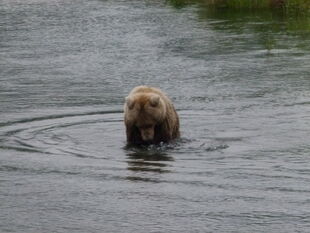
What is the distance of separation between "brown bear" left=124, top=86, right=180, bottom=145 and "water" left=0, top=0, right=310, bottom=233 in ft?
0.79

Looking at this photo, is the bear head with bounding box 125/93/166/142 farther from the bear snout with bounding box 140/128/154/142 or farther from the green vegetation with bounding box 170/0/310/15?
the green vegetation with bounding box 170/0/310/15

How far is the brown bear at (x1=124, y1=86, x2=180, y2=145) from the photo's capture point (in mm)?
14412

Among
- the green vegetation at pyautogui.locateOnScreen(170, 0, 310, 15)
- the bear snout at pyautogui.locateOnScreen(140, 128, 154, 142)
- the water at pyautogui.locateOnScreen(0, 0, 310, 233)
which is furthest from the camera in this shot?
the green vegetation at pyautogui.locateOnScreen(170, 0, 310, 15)

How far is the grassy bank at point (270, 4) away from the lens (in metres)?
35.6

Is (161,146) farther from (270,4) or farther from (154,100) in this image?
(270,4)

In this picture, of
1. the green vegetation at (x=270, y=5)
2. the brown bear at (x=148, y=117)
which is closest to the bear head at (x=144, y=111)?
the brown bear at (x=148, y=117)

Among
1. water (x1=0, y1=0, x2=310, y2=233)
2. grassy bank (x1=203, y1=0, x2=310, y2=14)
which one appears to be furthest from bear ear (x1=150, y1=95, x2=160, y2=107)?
grassy bank (x1=203, y1=0, x2=310, y2=14)

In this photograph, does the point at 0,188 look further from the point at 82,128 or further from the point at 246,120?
the point at 246,120

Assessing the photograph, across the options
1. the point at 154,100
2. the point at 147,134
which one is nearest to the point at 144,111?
the point at 154,100

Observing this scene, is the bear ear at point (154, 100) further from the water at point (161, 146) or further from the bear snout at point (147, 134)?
the water at point (161, 146)

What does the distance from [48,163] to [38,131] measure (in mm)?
2561

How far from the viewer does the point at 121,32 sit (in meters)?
32.0

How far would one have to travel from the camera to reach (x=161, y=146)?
14906mm

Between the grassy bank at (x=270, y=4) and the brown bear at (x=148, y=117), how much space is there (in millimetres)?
20893
